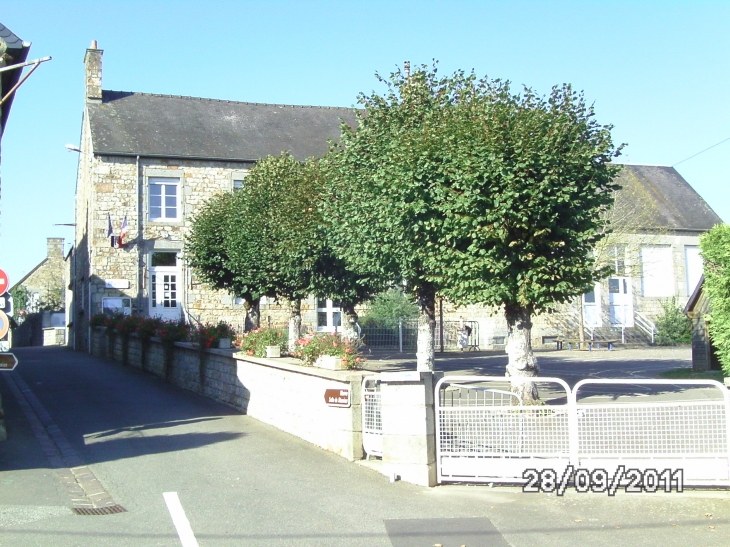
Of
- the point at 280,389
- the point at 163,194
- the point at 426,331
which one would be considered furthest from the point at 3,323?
the point at 163,194

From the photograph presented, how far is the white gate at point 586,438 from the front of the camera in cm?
792

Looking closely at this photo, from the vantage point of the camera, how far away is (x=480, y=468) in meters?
8.56

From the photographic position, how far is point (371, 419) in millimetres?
9898

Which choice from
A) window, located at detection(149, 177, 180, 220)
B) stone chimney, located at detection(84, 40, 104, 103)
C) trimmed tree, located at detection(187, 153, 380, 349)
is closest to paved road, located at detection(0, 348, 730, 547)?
trimmed tree, located at detection(187, 153, 380, 349)

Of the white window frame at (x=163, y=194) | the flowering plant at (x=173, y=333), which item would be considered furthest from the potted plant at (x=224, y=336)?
the white window frame at (x=163, y=194)

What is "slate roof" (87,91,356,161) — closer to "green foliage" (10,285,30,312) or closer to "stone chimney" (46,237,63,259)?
"green foliage" (10,285,30,312)

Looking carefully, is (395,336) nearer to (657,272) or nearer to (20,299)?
(657,272)

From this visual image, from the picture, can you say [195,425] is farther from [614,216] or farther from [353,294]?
[614,216]

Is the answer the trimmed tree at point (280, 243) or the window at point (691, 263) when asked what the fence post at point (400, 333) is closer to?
the trimmed tree at point (280, 243)

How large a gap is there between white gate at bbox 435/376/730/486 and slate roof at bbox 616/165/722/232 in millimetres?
27695

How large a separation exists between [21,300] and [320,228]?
45.6m

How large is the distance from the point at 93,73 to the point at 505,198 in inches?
1000

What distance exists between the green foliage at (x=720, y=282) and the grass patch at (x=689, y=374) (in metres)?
6.16

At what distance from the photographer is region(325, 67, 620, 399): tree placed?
12.2 metres
